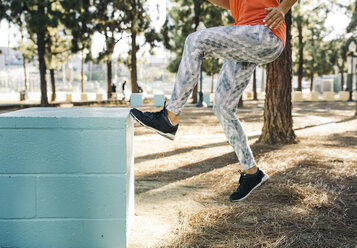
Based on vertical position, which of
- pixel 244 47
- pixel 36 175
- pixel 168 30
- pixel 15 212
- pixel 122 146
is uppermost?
pixel 168 30

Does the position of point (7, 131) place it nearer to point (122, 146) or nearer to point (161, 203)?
point (122, 146)

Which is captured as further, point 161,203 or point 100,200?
Answer: point 161,203

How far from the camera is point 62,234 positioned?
8.82 ft

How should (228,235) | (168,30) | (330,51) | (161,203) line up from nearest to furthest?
(228,235) → (161,203) → (168,30) → (330,51)

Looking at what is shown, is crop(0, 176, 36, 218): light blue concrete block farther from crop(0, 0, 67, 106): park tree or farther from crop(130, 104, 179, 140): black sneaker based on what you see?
crop(0, 0, 67, 106): park tree

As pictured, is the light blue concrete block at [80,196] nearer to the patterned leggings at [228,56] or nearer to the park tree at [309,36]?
the patterned leggings at [228,56]

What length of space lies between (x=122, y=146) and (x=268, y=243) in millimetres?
1443

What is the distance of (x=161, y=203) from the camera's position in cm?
410

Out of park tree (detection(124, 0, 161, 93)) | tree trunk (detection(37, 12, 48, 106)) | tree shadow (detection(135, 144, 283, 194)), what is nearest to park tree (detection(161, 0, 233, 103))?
park tree (detection(124, 0, 161, 93))

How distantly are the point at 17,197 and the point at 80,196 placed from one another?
45 cm

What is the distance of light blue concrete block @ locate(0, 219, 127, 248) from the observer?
265 centimetres

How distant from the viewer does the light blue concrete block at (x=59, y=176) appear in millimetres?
2578

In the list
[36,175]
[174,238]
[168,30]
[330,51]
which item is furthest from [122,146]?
[330,51]

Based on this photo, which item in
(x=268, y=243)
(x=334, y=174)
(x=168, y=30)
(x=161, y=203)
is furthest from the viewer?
(x=168, y=30)
